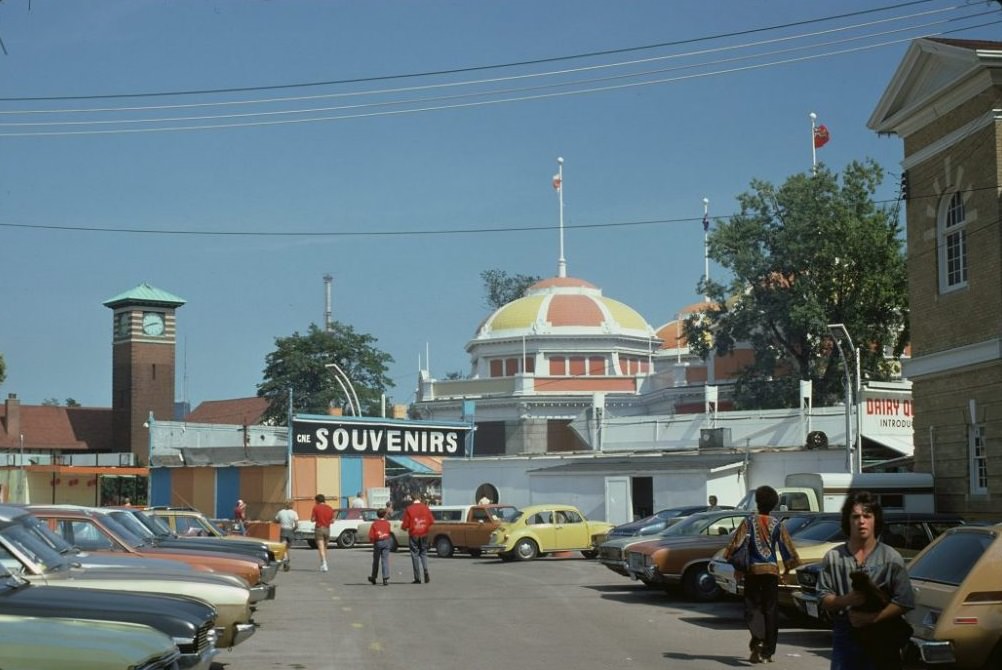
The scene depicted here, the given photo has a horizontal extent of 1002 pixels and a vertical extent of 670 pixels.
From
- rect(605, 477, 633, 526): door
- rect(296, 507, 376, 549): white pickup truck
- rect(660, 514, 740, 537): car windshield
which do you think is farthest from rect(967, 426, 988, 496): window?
rect(296, 507, 376, 549): white pickup truck

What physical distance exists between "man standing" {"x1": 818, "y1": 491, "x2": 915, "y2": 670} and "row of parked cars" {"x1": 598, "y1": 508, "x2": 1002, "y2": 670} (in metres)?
2.58

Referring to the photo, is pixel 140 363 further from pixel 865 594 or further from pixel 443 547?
pixel 865 594

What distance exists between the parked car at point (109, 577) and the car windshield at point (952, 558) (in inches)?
235

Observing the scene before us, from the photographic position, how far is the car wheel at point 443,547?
37591mm

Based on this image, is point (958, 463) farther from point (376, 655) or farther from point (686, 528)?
point (376, 655)

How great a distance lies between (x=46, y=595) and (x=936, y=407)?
23287 millimetres

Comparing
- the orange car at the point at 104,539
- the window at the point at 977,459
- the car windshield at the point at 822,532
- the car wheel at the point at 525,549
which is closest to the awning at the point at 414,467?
the car wheel at the point at 525,549

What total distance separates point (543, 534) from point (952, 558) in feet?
75.5

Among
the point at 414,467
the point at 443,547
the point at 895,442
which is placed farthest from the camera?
the point at 414,467

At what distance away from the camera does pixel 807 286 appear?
63000 millimetres

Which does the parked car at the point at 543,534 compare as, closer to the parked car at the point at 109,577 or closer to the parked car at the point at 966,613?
the parked car at the point at 109,577

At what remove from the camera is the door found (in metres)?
46.1

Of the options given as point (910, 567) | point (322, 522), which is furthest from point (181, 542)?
point (322, 522)

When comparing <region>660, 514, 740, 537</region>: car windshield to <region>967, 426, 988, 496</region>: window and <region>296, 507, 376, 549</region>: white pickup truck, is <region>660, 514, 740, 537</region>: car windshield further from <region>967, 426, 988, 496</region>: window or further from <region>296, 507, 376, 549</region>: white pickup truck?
<region>296, 507, 376, 549</region>: white pickup truck
